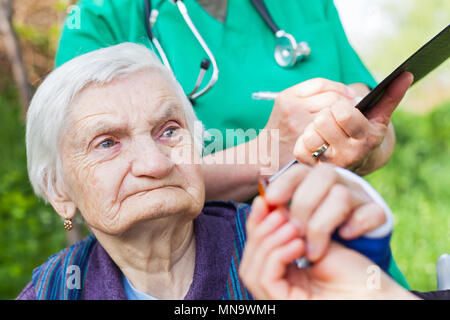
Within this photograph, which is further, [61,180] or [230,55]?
[230,55]

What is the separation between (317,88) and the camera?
126 centimetres

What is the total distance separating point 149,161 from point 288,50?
0.65 m

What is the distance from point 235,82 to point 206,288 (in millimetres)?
644

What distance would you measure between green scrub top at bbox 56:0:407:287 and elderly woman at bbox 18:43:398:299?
0.14 m

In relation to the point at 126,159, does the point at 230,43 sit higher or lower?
higher

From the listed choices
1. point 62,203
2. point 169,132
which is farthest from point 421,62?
point 62,203

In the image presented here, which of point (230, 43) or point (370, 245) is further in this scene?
point (230, 43)

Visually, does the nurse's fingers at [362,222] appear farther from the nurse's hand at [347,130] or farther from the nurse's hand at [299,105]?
the nurse's hand at [299,105]

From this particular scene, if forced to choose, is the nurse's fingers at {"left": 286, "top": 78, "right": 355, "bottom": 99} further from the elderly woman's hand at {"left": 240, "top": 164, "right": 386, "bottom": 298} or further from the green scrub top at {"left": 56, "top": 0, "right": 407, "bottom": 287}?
the elderly woman's hand at {"left": 240, "top": 164, "right": 386, "bottom": 298}

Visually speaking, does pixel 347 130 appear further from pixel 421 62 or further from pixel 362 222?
pixel 362 222

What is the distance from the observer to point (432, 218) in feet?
10.2

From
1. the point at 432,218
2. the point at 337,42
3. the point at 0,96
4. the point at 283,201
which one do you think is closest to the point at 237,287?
the point at 283,201

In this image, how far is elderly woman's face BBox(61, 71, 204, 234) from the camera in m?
1.09
